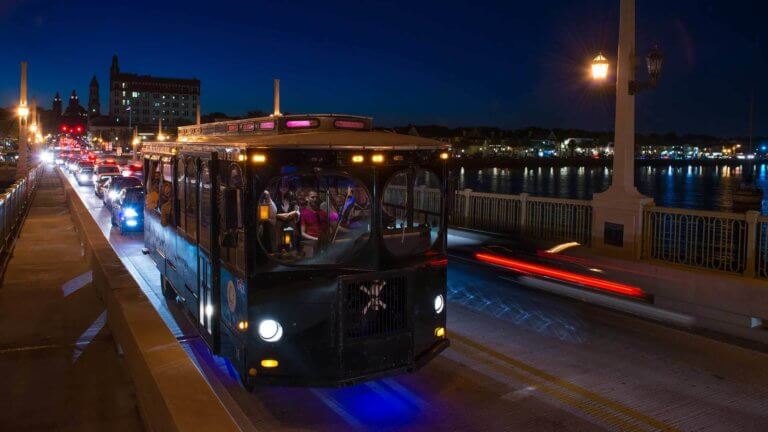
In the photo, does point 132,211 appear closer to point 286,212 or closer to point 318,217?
point 286,212

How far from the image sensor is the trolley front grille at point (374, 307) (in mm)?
6430

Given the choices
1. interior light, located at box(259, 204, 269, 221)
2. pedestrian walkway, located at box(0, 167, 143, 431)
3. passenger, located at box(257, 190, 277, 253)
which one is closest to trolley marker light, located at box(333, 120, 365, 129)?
passenger, located at box(257, 190, 277, 253)

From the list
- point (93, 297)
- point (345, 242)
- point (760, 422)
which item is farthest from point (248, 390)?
point (93, 297)

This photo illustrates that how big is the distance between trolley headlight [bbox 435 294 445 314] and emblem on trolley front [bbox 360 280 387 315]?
29.8 inches

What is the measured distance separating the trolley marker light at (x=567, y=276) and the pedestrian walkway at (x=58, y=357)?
710cm

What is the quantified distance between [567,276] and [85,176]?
45377 mm

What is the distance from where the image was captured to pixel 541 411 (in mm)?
6520

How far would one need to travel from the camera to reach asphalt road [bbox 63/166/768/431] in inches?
249

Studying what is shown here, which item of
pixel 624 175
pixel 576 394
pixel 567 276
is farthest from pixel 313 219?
pixel 624 175

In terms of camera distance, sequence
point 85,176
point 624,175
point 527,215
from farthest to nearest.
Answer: point 85,176, point 527,215, point 624,175

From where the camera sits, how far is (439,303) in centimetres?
720

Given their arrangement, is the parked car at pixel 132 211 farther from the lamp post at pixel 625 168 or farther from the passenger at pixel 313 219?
the passenger at pixel 313 219

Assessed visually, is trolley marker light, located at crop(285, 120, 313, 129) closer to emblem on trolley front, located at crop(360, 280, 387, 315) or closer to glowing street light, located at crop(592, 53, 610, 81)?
emblem on trolley front, located at crop(360, 280, 387, 315)

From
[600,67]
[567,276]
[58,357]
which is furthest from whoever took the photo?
[600,67]
